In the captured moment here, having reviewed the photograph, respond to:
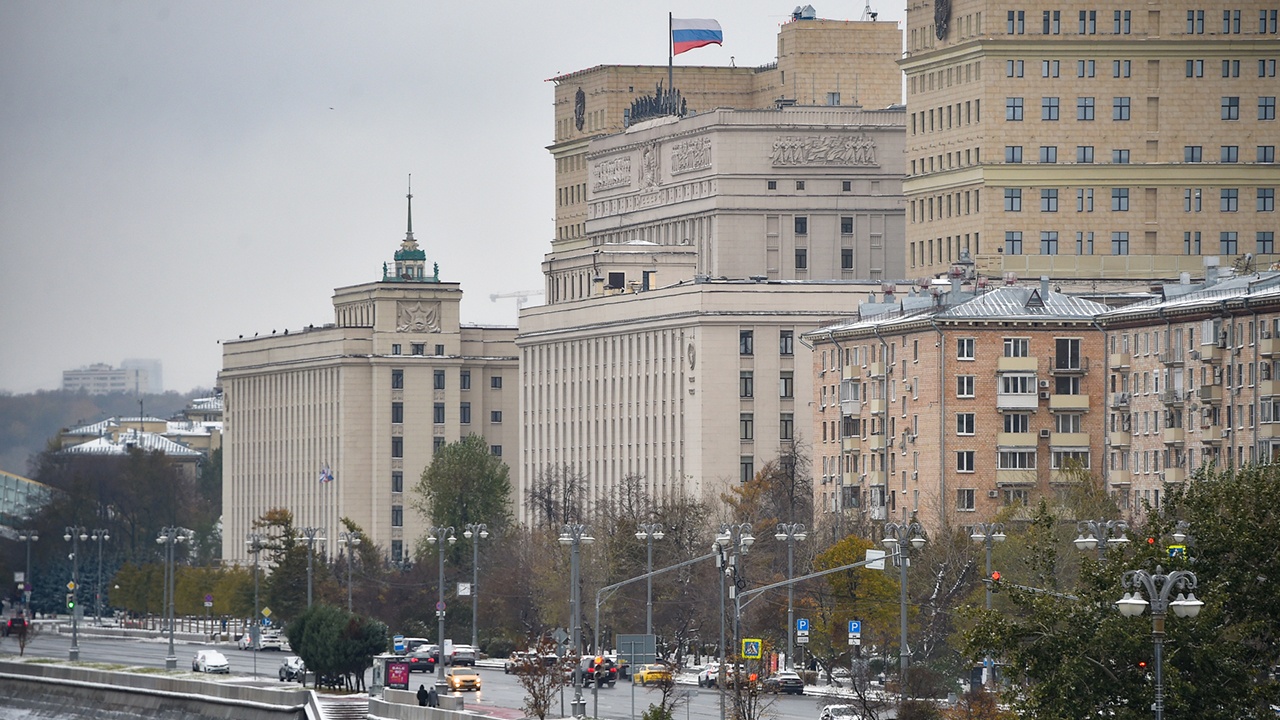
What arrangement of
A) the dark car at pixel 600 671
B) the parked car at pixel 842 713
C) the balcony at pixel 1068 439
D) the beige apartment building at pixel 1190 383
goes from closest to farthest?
the parked car at pixel 842 713 < the dark car at pixel 600 671 < the beige apartment building at pixel 1190 383 < the balcony at pixel 1068 439

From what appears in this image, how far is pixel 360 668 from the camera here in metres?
140

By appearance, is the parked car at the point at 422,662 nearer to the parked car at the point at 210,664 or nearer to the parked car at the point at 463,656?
the parked car at the point at 463,656

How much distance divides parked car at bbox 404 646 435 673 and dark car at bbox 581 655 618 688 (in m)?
14.7

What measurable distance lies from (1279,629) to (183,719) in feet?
214

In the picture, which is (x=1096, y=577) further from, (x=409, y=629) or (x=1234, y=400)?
(x=409, y=629)

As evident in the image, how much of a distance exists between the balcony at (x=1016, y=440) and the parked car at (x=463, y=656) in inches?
1192

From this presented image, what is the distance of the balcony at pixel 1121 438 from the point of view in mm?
168375

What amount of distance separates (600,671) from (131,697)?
819 inches

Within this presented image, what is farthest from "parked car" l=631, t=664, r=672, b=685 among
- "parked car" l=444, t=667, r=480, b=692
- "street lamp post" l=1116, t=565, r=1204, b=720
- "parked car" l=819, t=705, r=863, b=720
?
"street lamp post" l=1116, t=565, r=1204, b=720

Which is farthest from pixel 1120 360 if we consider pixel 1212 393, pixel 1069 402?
pixel 1212 393

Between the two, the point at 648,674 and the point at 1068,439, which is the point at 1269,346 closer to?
the point at 1068,439

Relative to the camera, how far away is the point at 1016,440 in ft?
564

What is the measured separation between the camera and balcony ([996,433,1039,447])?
171875mm

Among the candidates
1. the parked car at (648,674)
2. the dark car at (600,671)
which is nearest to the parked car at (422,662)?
the dark car at (600,671)
